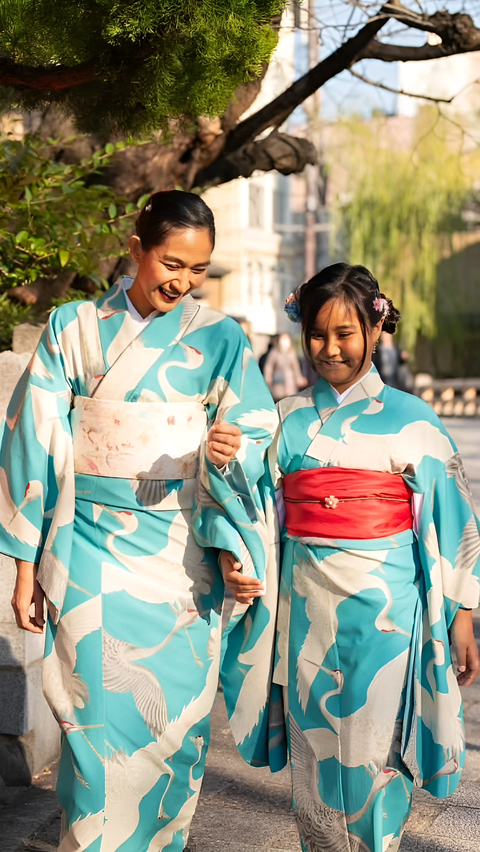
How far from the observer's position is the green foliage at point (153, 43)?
2.08 m

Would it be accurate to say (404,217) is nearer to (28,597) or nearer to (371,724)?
(371,724)

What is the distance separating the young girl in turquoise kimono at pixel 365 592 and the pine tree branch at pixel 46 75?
2.65 feet

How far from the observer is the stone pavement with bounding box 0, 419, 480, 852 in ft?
9.19

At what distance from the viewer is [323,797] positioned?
2.44 m

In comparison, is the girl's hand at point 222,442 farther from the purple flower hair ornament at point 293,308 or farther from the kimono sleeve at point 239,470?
the purple flower hair ornament at point 293,308

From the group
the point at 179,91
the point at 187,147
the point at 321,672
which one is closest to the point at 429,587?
the point at 321,672

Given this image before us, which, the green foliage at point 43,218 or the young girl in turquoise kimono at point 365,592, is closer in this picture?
the young girl in turquoise kimono at point 365,592

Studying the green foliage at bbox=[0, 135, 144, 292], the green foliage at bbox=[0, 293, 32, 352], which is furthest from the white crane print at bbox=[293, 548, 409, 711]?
the green foliage at bbox=[0, 293, 32, 352]

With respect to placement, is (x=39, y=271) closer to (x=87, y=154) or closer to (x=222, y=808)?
(x=87, y=154)

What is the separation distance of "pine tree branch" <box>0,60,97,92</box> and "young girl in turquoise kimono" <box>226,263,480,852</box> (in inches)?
31.8

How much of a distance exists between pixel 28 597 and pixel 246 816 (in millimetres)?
1181

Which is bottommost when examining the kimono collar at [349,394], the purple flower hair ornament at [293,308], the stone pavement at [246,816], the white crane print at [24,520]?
the stone pavement at [246,816]

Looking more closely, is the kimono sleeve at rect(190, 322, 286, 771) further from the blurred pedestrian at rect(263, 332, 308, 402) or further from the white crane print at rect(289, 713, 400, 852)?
the blurred pedestrian at rect(263, 332, 308, 402)

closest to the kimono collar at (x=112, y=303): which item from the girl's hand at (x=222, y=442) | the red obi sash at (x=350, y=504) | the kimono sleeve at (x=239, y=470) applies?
the kimono sleeve at (x=239, y=470)
